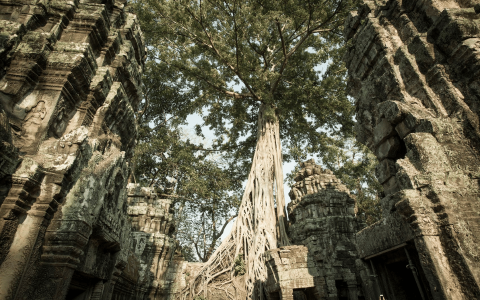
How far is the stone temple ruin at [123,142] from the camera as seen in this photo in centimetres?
206

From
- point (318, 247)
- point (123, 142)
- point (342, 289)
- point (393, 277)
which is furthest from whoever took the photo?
point (318, 247)

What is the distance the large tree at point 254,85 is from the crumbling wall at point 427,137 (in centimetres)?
516

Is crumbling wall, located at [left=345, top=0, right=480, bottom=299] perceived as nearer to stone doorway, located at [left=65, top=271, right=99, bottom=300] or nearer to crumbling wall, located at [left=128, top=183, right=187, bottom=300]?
stone doorway, located at [left=65, top=271, right=99, bottom=300]

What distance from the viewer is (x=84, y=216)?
2416 mm

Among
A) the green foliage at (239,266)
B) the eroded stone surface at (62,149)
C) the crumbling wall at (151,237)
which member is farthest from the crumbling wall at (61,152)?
the green foliage at (239,266)

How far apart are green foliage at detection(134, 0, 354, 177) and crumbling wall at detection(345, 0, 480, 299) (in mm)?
5645

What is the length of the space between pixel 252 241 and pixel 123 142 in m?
5.37

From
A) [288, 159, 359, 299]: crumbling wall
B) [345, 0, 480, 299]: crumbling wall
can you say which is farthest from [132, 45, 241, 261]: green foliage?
[345, 0, 480, 299]: crumbling wall

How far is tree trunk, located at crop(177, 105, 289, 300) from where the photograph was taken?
7291 millimetres

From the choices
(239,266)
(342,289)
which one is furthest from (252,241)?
(342,289)

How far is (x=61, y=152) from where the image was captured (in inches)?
95.1

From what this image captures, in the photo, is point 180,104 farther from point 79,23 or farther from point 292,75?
point 79,23

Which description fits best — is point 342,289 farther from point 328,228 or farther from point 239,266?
point 239,266

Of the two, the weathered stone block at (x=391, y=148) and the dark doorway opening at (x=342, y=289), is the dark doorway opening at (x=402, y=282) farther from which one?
the dark doorway opening at (x=342, y=289)
